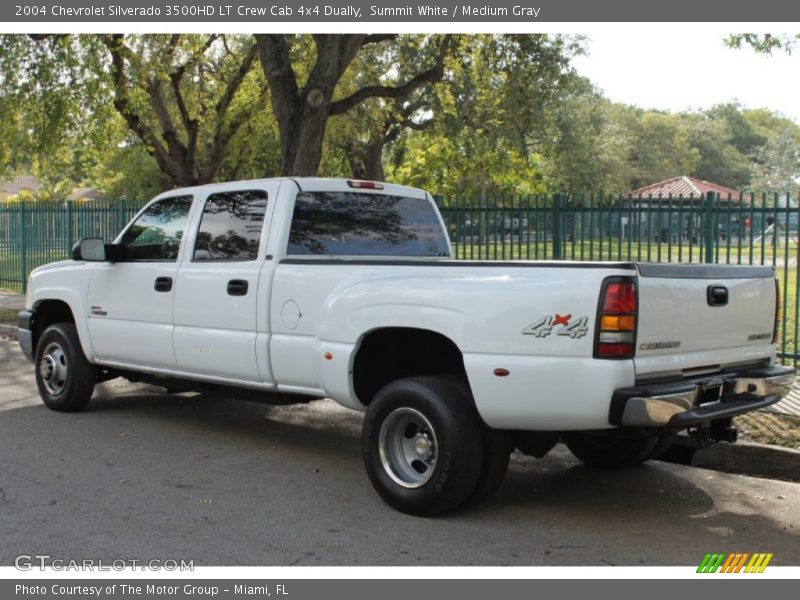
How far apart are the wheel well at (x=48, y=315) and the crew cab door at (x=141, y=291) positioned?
30.8 inches

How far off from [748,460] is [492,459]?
2.65 metres

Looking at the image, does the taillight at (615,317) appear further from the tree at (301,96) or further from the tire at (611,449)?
the tree at (301,96)

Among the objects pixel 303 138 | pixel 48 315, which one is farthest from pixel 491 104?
pixel 48 315

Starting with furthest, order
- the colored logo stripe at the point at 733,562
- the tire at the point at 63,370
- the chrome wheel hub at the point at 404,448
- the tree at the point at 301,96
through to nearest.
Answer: the tree at the point at 301,96 → the tire at the point at 63,370 → the chrome wheel hub at the point at 404,448 → the colored logo stripe at the point at 733,562

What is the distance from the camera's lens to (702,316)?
487 cm

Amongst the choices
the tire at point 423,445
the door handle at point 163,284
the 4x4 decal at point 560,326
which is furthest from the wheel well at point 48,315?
the 4x4 decal at point 560,326

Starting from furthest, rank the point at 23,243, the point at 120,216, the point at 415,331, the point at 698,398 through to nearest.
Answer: the point at 23,243
the point at 120,216
the point at 415,331
the point at 698,398

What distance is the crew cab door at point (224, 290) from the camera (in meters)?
6.25

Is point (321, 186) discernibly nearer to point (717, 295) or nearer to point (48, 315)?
point (717, 295)

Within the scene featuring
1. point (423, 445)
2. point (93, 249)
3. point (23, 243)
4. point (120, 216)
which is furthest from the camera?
point (23, 243)

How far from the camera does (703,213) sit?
9945 millimetres

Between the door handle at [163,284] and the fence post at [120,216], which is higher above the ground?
the fence post at [120,216]

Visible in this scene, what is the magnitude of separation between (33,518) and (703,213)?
309 inches

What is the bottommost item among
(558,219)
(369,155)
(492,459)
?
(492,459)
